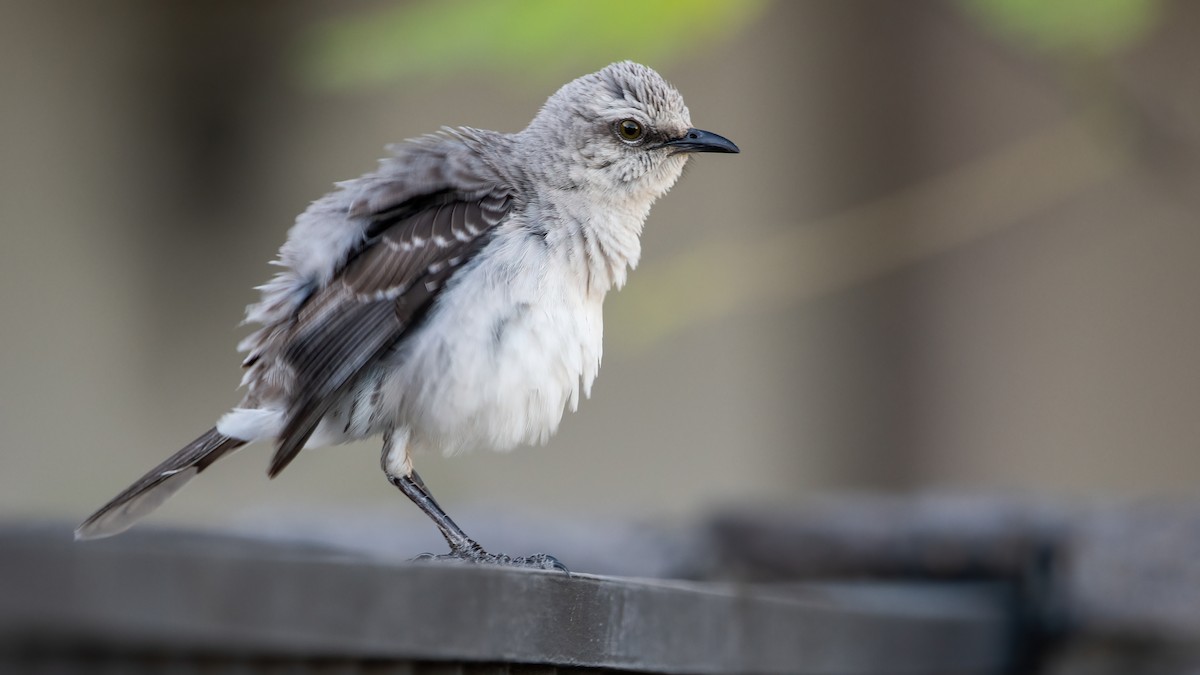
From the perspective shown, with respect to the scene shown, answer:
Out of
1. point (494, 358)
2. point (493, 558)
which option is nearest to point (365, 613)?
point (493, 558)

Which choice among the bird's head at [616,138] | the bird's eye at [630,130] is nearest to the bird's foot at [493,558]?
the bird's head at [616,138]

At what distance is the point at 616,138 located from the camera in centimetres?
270

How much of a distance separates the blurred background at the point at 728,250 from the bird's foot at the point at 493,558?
9.96 feet

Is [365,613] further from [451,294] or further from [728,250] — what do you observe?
[728,250]

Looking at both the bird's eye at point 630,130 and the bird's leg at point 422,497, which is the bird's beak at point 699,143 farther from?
the bird's leg at point 422,497

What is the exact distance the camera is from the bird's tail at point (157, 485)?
2.35 meters

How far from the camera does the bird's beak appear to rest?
2604mm

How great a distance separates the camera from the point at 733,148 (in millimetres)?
2498

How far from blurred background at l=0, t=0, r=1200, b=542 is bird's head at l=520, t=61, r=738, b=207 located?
2748mm

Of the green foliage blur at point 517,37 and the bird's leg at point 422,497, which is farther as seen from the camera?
the green foliage blur at point 517,37

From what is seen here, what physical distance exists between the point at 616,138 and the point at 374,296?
0.58 meters


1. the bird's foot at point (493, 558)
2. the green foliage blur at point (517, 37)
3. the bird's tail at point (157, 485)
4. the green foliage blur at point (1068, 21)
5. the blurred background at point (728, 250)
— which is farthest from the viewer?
the blurred background at point (728, 250)

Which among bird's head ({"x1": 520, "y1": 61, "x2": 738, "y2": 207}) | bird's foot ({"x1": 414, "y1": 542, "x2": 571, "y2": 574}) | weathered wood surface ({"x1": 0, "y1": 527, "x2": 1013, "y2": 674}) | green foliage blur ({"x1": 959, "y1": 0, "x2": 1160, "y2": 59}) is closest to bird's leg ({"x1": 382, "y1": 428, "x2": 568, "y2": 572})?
bird's foot ({"x1": 414, "y1": 542, "x2": 571, "y2": 574})

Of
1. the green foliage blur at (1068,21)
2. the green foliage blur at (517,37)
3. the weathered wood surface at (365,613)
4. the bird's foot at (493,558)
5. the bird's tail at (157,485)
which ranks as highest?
the green foliage blur at (1068,21)
